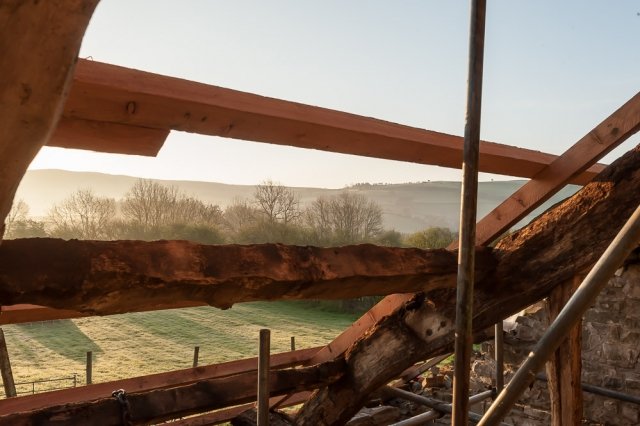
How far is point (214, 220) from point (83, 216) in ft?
13.0

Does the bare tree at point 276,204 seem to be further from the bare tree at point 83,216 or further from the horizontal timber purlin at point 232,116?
the horizontal timber purlin at point 232,116

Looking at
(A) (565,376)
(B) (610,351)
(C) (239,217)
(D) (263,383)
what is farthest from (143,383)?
(C) (239,217)

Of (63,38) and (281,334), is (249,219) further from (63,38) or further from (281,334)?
(63,38)

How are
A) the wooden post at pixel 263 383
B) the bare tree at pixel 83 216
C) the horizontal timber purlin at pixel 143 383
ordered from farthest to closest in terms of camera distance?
the bare tree at pixel 83 216
the horizontal timber purlin at pixel 143 383
the wooden post at pixel 263 383

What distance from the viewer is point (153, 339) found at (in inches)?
478

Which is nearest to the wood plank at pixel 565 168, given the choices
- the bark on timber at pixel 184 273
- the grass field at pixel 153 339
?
the bark on timber at pixel 184 273

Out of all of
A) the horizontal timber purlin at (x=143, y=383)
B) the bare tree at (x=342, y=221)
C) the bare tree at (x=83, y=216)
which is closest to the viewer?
the horizontal timber purlin at (x=143, y=383)

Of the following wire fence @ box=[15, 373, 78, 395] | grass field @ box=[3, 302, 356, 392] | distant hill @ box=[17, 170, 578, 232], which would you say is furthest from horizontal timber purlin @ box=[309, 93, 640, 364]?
distant hill @ box=[17, 170, 578, 232]

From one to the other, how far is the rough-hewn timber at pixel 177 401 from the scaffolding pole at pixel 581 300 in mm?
1503

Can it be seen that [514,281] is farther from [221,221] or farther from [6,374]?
[221,221]

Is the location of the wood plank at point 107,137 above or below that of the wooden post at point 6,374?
above

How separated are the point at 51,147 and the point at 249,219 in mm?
11875

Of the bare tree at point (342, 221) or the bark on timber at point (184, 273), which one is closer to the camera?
the bark on timber at point (184, 273)

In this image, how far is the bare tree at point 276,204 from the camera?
13.7 m
